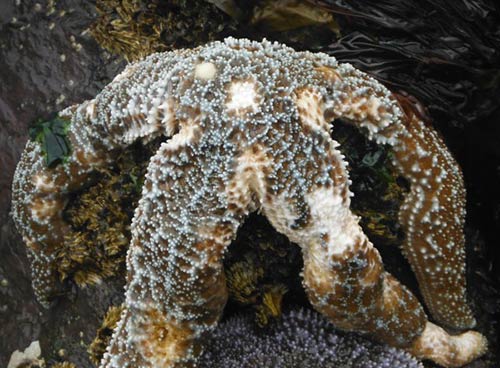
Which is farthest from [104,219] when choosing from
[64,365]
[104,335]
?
[64,365]

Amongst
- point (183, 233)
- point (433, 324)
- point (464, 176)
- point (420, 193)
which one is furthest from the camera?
point (464, 176)

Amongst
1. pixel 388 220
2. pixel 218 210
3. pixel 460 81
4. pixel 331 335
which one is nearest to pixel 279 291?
pixel 331 335

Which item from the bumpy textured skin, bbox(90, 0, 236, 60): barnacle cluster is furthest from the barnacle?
bbox(90, 0, 236, 60): barnacle cluster

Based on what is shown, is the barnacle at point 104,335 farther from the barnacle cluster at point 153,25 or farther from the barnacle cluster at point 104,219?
the barnacle cluster at point 153,25

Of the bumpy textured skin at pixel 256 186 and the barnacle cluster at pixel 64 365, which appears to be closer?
the bumpy textured skin at pixel 256 186

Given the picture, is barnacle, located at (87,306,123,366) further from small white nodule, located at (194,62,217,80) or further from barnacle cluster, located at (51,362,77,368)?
small white nodule, located at (194,62,217,80)

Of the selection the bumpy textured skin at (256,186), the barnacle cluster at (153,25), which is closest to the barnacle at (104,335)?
the bumpy textured skin at (256,186)

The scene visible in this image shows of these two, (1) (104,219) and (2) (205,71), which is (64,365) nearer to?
(1) (104,219)

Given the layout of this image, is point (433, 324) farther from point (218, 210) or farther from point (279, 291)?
point (218, 210)
